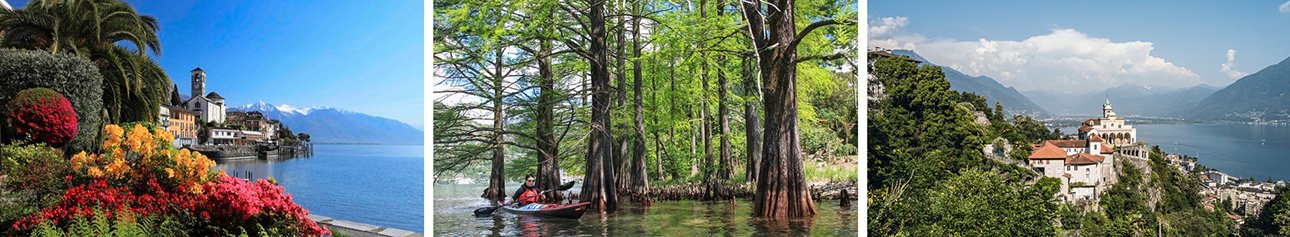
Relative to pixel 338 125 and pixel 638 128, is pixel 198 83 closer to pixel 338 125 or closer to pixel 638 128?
pixel 338 125

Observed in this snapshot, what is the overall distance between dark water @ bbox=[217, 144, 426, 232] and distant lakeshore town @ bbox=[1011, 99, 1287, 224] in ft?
19.8


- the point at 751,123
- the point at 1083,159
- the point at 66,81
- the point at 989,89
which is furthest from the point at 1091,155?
the point at 66,81

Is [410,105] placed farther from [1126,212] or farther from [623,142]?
[1126,212]

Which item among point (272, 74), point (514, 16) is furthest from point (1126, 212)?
point (272, 74)

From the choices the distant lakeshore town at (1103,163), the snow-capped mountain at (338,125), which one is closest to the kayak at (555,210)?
the distant lakeshore town at (1103,163)

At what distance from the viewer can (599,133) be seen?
5336 millimetres

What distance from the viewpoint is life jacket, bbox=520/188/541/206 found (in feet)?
17.9

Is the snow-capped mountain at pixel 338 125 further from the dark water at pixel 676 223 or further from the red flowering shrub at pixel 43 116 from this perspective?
the dark water at pixel 676 223

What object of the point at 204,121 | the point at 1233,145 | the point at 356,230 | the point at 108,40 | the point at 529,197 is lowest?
the point at 356,230

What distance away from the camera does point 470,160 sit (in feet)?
18.0

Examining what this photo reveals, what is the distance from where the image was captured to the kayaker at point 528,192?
5.46 meters

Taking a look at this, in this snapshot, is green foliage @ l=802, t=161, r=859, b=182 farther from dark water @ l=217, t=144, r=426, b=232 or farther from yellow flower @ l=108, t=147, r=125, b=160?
dark water @ l=217, t=144, r=426, b=232

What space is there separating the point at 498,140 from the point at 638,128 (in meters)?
0.82

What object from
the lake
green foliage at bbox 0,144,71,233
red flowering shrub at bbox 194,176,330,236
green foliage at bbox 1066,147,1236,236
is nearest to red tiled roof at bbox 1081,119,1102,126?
the lake
